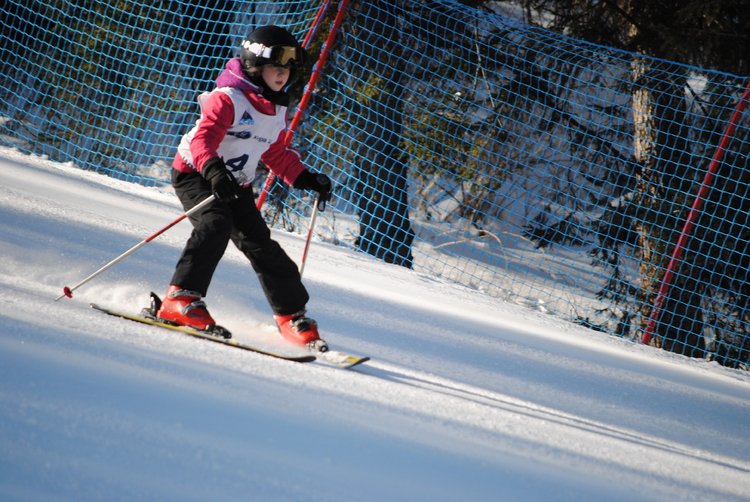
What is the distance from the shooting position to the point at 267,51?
3420 millimetres

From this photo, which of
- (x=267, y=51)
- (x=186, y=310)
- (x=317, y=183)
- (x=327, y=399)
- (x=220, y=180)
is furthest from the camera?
(x=317, y=183)

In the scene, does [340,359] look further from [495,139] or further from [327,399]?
[495,139]

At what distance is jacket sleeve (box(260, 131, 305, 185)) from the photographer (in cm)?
386

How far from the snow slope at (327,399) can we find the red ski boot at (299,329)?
199mm

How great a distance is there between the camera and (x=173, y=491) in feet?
5.37

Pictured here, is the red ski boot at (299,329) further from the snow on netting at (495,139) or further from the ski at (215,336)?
the snow on netting at (495,139)

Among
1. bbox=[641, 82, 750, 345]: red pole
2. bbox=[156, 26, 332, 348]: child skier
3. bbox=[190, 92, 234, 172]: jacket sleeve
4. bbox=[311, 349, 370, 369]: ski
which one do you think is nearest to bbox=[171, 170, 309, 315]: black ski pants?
bbox=[156, 26, 332, 348]: child skier

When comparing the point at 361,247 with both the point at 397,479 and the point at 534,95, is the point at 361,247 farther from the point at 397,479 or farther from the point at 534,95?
the point at 397,479

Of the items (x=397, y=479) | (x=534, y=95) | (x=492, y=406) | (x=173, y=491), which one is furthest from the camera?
(x=534, y=95)

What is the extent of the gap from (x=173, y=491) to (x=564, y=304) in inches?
292

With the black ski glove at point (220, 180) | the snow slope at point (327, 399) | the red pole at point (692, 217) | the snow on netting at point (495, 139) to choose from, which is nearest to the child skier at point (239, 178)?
the black ski glove at point (220, 180)

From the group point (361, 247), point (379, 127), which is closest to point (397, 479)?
point (361, 247)

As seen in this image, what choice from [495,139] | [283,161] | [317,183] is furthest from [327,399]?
[495,139]

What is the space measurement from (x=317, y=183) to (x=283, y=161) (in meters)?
0.22
